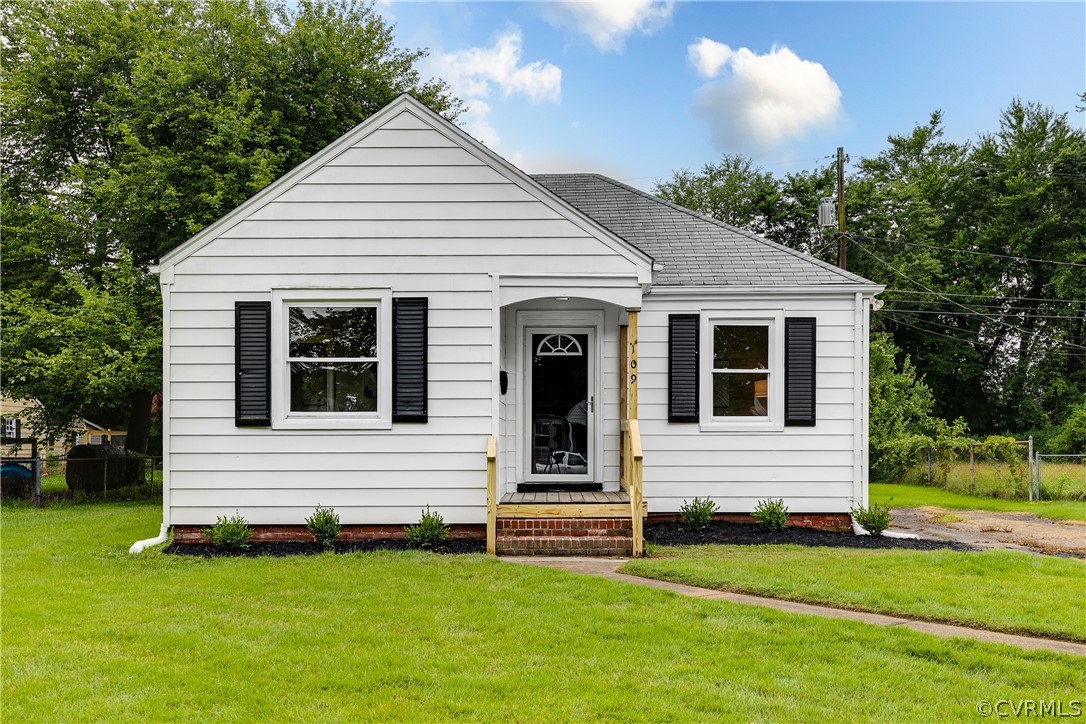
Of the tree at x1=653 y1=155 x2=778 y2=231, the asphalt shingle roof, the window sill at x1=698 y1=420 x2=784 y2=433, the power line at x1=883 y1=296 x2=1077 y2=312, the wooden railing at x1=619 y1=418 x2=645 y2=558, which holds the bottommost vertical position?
the wooden railing at x1=619 y1=418 x2=645 y2=558

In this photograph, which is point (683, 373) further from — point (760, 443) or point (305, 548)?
point (305, 548)

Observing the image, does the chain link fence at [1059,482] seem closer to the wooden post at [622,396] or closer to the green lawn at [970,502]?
the green lawn at [970,502]

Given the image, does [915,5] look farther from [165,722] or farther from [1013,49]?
[165,722]

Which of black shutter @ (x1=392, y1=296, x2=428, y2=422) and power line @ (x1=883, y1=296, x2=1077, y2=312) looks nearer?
black shutter @ (x1=392, y1=296, x2=428, y2=422)

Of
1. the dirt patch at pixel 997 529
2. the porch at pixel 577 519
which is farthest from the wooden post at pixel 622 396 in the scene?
the dirt patch at pixel 997 529

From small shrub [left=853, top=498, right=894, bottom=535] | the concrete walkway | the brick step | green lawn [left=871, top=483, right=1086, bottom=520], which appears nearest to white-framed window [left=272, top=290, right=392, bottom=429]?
the brick step

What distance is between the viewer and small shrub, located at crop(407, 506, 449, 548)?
27.5 feet

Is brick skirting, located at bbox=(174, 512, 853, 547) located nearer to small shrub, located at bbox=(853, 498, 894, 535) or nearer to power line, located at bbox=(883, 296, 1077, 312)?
small shrub, located at bbox=(853, 498, 894, 535)

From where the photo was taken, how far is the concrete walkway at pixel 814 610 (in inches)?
190

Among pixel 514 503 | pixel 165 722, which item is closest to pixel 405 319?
pixel 514 503

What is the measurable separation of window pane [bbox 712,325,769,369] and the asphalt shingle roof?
613 millimetres

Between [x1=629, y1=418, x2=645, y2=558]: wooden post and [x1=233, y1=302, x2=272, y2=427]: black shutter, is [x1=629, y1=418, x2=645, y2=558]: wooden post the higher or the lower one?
the lower one

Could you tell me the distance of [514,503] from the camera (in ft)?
28.0

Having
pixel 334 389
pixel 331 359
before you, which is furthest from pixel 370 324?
pixel 334 389
